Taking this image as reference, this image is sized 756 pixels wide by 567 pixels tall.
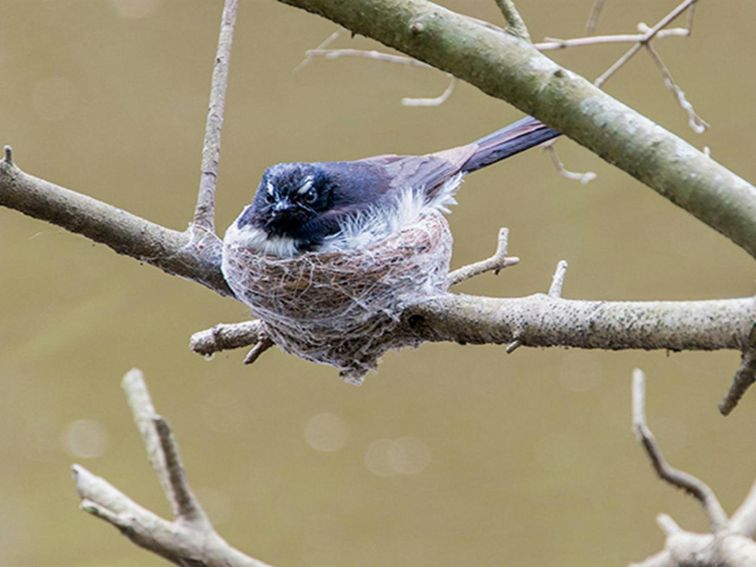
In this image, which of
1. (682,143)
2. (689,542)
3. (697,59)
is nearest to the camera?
(682,143)

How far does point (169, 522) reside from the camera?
2.32 meters

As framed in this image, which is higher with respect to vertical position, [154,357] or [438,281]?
[154,357]

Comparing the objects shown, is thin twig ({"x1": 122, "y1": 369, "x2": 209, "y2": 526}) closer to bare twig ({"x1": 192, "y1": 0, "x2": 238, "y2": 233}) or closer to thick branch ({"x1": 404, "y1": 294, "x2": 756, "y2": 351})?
bare twig ({"x1": 192, "y1": 0, "x2": 238, "y2": 233})

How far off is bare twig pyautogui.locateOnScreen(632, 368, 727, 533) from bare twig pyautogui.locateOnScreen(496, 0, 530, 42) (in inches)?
45.1

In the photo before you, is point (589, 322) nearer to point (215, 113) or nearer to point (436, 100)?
point (215, 113)

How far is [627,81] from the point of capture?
3834 millimetres

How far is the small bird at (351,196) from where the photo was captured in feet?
6.82

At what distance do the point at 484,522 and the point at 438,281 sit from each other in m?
2.73

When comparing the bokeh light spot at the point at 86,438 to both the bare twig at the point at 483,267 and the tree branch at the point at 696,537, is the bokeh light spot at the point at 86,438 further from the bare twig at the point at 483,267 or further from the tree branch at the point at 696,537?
the bare twig at the point at 483,267

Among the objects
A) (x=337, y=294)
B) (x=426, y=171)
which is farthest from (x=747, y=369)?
(x=426, y=171)

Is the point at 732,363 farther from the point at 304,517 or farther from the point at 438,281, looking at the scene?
the point at 438,281

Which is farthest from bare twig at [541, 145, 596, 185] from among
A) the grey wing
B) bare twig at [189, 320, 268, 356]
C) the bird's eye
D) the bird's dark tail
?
bare twig at [189, 320, 268, 356]

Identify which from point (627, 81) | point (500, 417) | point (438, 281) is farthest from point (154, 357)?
point (438, 281)

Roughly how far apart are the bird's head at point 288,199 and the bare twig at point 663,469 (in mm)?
707
